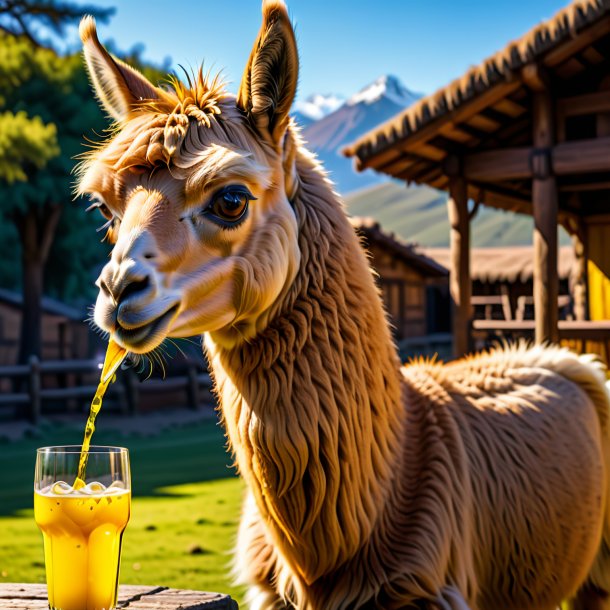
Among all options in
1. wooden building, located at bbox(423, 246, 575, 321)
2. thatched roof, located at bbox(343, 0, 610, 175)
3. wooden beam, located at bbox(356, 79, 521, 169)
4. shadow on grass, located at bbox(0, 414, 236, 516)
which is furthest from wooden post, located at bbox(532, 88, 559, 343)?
wooden building, located at bbox(423, 246, 575, 321)

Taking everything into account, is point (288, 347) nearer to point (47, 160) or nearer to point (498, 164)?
point (498, 164)

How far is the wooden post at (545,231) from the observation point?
935 cm

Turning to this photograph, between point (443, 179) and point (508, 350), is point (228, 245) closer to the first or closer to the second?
point (508, 350)

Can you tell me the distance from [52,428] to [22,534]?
10.8 m

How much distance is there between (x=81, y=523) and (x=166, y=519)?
6468mm

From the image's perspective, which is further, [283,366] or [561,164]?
[561,164]

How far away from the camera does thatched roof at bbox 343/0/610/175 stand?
885cm

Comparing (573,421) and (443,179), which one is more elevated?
(443,179)

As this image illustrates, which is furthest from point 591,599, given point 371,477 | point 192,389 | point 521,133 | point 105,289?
point 192,389

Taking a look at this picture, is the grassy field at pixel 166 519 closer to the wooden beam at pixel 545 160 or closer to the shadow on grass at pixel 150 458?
the shadow on grass at pixel 150 458

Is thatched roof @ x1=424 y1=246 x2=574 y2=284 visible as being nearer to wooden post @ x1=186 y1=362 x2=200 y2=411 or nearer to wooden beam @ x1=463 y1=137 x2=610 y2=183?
wooden post @ x1=186 y1=362 x2=200 y2=411

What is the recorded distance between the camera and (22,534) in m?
7.91

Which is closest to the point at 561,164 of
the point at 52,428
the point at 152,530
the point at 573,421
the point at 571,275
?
the point at 152,530

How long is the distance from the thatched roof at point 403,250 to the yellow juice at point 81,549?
1990 cm
